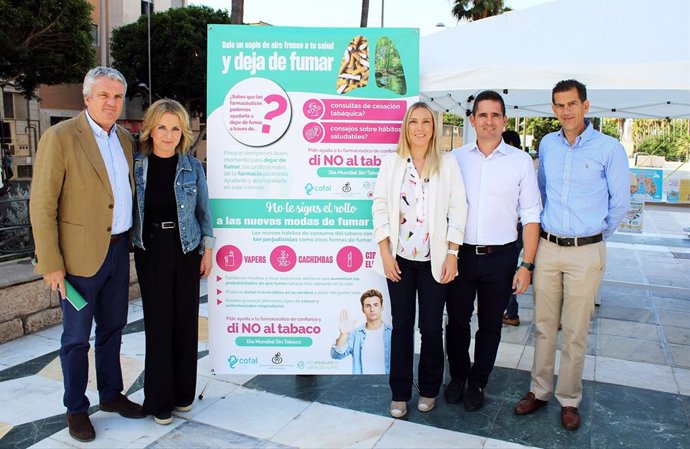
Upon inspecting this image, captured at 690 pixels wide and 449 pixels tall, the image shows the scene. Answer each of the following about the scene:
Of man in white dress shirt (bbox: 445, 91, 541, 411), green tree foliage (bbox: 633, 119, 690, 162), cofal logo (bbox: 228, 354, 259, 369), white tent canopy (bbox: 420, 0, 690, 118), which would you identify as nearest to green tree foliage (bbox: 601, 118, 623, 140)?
green tree foliage (bbox: 633, 119, 690, 162)

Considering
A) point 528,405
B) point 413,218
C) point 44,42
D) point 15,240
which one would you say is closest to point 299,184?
point 413,218

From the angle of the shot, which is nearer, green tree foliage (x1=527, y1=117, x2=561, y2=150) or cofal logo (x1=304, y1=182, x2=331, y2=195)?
cofal logo (x1=304, y1=182, x2=331, y2=195)

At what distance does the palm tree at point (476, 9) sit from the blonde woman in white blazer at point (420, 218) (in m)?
31.6

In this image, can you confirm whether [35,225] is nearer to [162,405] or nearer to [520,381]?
[162,405]

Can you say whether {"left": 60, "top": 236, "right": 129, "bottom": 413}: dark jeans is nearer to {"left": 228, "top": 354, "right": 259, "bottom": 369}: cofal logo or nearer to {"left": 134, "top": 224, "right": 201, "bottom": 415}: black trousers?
{"left": 134, "top": 224, "right": 201, "bottom": 415}: black trousers

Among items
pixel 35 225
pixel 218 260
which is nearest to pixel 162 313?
pixel 218 260

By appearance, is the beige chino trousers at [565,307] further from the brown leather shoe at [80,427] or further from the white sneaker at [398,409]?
the brown leather shoe at [80,427]

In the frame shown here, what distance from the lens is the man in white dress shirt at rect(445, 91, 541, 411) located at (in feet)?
10.1

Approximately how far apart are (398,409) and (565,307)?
110cm

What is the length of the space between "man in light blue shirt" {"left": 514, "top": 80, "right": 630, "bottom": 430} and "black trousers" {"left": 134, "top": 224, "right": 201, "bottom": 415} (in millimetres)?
1957

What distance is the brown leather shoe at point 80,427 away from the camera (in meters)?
2.92

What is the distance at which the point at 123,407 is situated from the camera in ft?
10.5

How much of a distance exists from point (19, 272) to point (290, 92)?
2956mm

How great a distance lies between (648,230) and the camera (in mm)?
11289
